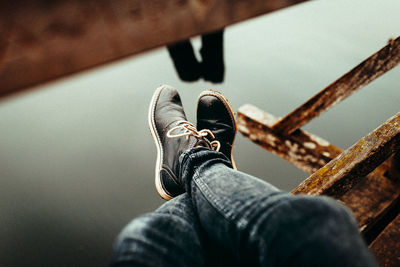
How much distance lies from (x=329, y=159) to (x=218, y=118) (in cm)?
69

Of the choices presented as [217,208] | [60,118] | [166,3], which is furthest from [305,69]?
[60,118]

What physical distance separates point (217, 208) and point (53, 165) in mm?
2148

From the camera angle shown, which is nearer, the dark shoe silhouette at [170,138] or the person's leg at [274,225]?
the person's leg at [274,225]

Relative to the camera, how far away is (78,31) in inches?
5.9

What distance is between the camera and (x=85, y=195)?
73.4 inches

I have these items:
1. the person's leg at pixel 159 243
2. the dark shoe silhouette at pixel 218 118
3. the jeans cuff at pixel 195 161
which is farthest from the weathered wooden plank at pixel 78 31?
the dark shoe silhouette at pixel 218 118

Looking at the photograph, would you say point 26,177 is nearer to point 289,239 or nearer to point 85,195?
point 85,195

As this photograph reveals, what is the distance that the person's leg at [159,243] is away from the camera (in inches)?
14.3

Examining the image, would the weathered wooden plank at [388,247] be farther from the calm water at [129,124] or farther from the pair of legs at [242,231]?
the calm water at [129,124]

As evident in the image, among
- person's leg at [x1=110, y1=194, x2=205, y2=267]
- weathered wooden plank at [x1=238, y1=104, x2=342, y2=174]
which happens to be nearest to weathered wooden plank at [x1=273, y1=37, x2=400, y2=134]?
weathered wooden plank at [x1=238, y1=104, x2=342, y2=174]

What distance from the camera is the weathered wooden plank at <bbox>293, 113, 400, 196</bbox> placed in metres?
0.53

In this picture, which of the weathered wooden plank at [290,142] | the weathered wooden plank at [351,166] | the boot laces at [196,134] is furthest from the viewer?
the weathered wooden plank at [290,142]

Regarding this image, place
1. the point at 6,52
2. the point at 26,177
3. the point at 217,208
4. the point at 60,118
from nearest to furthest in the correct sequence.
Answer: the point at 6,52 → the point at 217,208 → the point at 26,177 → the point at 60,118

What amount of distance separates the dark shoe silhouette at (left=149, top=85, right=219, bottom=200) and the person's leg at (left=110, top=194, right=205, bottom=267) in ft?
1.01
